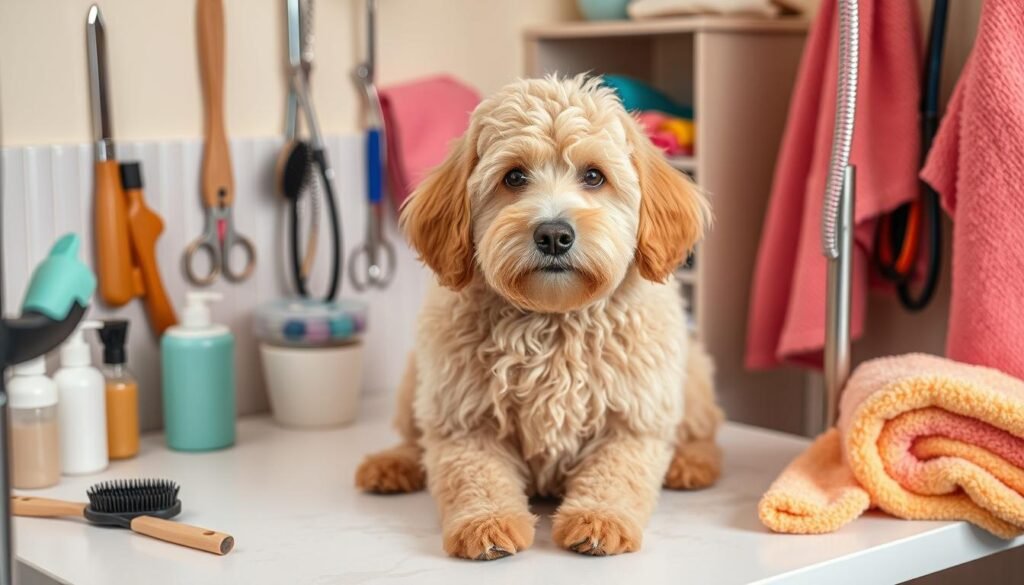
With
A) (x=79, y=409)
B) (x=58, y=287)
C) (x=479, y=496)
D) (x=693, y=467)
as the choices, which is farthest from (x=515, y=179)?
(x=79, y=409)

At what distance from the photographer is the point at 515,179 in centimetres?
125

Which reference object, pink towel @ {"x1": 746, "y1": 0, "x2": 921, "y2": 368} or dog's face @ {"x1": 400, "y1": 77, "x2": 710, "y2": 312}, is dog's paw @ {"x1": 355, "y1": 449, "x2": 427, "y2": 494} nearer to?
dog's face @ {"x1": 400, "y1": 77, "x2": 710, "y2": 312}

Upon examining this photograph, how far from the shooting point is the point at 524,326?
130 cm

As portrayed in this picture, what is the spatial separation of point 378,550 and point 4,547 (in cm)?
45

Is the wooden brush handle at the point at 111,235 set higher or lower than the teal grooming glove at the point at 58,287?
lower

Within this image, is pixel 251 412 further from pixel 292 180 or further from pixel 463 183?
pixel 463 183

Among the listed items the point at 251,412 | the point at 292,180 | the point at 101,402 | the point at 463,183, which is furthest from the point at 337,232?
the point at 463,183

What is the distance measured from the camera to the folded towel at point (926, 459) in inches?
49.6

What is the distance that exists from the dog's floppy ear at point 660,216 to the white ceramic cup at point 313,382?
0.61m

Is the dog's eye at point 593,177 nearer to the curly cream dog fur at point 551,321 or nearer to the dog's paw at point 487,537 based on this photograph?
the curly cream dog fur at point 551,321

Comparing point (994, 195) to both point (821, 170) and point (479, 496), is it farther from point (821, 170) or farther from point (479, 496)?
point (479, 496)

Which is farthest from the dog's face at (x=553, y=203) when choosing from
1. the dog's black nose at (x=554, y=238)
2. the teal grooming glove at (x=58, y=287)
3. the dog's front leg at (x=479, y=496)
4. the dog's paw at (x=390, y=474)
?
the teal grooming glove at (x=58, y=287)

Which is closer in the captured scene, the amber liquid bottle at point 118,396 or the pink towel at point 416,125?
the amber liquid bottle at point 118,396

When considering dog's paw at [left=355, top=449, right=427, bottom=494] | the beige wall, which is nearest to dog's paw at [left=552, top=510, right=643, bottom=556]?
dog's paw at [left=355, top=449, right=427, bottom=494]
